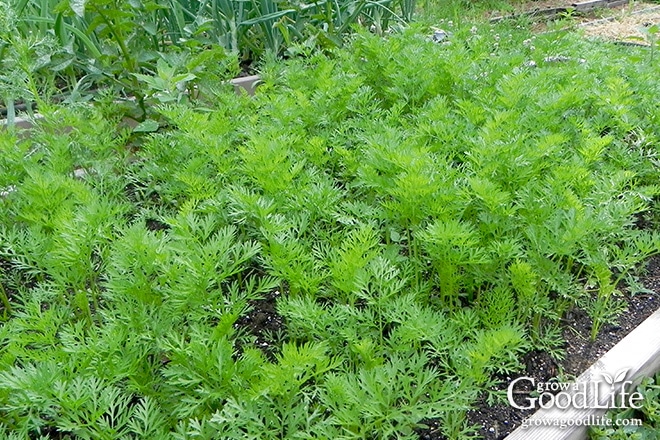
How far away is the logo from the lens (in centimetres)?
120

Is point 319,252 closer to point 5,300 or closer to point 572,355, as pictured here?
point 572,355

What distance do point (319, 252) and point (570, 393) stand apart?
2.14 feet

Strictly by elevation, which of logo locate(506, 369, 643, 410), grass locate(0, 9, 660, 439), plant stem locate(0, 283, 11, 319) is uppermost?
grass locate(0, 9, 660, 439)

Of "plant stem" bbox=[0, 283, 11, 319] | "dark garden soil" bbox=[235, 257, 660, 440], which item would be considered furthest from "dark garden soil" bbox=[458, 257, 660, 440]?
"plant stem" bbox=[0, 283, 11, 319]

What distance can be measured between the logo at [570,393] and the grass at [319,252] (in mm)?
62

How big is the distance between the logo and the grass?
6 cm

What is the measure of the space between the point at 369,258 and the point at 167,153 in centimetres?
88

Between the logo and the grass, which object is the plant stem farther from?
the logo

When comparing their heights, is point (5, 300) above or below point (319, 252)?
below

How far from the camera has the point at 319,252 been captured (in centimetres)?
124

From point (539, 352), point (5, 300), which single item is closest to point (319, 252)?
point (539, 352)

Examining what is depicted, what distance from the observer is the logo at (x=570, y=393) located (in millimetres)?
1198

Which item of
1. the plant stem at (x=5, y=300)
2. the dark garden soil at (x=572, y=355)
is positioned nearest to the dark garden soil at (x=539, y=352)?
the dark garden soil at (x=572, y=355)

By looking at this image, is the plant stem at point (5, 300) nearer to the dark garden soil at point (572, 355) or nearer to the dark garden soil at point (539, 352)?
the dark garden soil at point (539, 352)
